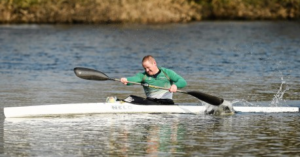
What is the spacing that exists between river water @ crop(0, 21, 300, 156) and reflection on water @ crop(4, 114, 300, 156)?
17 millimetres

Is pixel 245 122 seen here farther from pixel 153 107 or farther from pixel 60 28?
pixel 60 28

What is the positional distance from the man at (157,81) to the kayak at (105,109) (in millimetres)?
221

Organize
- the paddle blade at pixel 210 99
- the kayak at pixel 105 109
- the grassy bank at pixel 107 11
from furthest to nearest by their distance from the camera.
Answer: the grassy bank at pixel 107 11 < the paddle blade at pixel 210 99 < the kayak at pixel 105 109

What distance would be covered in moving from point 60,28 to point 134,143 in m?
44.9

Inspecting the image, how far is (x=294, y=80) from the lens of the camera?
2591 cm

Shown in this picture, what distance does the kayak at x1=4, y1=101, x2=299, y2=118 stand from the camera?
17.5 metres

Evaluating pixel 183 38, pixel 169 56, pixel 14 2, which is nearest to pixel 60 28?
pixel 14 2

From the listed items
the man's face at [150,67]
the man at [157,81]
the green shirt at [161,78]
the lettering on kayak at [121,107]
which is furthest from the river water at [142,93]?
the man's face at [150,67]

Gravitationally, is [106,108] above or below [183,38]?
below

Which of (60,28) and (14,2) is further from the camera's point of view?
(14,2)

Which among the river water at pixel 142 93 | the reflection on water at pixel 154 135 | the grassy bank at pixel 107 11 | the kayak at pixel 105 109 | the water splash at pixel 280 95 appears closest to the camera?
the reflection on water at pixel 154 135

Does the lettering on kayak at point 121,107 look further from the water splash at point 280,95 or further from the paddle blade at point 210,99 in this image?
the water splash at point 280,95

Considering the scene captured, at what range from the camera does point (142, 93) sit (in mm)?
22703

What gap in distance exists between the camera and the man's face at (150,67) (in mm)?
17562
